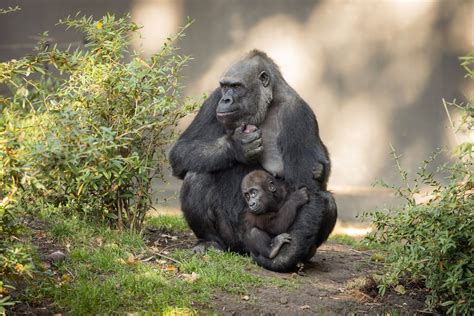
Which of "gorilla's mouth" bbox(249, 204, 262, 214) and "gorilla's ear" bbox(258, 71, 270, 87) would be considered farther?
"gorilla's ear" bbox(258, 71, 270, 87)

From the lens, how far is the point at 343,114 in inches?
403

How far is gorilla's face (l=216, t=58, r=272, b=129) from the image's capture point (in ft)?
21.7

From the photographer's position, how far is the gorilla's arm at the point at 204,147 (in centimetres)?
665

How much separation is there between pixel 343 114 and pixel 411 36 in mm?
1266

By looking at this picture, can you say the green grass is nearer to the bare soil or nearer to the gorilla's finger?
the bare soil

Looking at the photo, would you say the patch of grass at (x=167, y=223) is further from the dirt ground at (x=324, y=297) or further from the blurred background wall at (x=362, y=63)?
the blurred background wall at (x=362, y=63)

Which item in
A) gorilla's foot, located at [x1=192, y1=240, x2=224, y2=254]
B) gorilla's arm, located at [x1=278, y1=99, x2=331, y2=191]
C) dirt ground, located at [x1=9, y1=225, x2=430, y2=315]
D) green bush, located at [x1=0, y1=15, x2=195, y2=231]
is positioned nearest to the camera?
dirt ground, located at [x1=9, y1=225, x2=430, y2=315]

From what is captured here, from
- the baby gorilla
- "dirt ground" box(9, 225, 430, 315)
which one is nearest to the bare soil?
"dirt ground" box(9, 225, 430, 315)

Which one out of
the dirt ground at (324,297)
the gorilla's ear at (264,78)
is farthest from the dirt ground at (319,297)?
the gorilla's ear at (264,78)

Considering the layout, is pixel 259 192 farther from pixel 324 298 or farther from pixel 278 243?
pixel 324 298

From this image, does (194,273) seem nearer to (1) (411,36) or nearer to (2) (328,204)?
(2) (328,204)

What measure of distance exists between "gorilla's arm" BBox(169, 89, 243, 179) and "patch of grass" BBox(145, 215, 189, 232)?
114cm

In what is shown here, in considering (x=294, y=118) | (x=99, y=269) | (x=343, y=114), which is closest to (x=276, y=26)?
(x=343, y=114)

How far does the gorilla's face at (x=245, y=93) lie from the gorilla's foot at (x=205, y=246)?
0.97 meters
